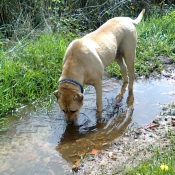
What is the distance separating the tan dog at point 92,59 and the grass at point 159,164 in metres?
1.47

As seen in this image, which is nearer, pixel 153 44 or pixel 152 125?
pixel 152 125

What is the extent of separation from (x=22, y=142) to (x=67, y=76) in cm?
122

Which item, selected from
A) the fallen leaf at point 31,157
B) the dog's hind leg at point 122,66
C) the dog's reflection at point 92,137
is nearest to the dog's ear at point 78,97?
the dog's reflection at point 92,137

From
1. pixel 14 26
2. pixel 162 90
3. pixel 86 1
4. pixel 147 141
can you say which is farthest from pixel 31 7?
pixel 147 141

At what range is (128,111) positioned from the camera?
6043 mm

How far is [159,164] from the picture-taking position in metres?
3.90

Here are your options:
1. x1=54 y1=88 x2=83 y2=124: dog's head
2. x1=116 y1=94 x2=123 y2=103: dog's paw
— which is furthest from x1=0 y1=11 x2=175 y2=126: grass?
x1=54 y1=88 x2=83 y2=124: dog's head

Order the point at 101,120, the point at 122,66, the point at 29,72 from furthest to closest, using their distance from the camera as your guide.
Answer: the point at 122,66
the point at 29,72
the point at 101,120

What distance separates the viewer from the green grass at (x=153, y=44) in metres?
7.71

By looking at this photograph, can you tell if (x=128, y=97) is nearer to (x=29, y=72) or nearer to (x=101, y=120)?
Result: (x=101, y=120)

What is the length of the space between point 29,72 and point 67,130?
1844 millimetres

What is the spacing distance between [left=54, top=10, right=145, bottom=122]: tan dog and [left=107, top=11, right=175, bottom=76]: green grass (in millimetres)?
1060

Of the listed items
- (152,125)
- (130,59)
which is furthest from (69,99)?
(130,59)

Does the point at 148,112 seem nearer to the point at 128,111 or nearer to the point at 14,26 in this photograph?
the point at 128,111
